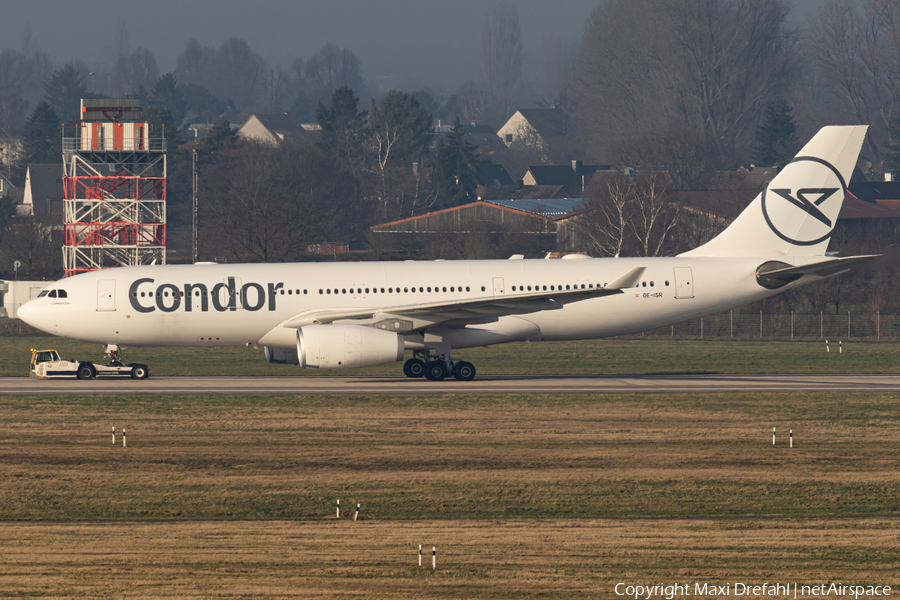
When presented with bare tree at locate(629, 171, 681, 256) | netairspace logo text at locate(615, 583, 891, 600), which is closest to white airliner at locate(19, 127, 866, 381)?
netairspace logo text at locate(615, 583, 891, 600)

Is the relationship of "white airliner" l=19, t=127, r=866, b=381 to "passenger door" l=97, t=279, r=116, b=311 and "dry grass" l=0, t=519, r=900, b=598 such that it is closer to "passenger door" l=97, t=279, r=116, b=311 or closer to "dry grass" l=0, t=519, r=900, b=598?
"passenger door" l=97, t=279, r=116, b=311

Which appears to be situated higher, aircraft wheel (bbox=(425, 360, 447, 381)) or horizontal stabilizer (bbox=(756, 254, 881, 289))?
horizontal stabilizer (bbox=(756, 254, 881, 289))

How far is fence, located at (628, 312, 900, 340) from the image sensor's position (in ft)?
205

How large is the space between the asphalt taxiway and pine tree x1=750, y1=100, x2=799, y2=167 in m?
117

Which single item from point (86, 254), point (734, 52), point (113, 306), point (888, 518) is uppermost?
point (734, 52)

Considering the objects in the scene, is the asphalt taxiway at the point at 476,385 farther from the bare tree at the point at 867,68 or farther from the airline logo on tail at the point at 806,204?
the bare tree at the point at 867,68

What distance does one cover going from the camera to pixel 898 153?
156375 mm

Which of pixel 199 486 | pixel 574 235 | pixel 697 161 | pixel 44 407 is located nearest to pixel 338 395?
pixel 44 407

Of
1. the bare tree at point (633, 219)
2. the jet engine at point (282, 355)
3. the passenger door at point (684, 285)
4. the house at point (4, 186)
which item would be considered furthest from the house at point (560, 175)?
the jet engine at point (282, 355)

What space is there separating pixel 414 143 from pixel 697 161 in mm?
43816

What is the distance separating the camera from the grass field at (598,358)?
46.1 meters

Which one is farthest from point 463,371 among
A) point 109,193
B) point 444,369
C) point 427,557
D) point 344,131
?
point 344,131

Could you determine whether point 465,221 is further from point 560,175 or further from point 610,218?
point 560,175

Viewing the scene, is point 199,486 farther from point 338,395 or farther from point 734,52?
point 734,52
